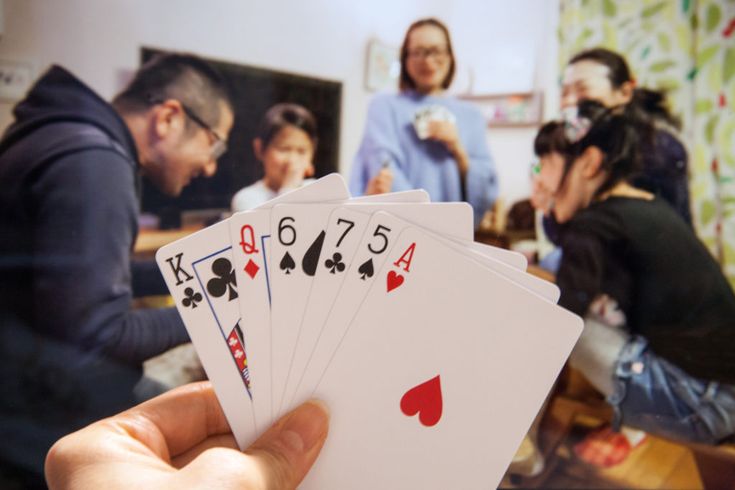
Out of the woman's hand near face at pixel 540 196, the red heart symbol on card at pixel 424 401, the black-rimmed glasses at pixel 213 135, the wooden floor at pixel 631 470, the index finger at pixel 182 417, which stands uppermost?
the black-rimmed glasses at pixel 213 135

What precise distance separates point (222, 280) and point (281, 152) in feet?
2.47

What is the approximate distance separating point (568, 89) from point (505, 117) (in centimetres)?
22

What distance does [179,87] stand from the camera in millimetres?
1226

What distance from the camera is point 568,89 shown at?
166 centimetres

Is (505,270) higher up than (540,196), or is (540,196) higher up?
(540,196)

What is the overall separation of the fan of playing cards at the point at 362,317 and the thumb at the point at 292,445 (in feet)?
0.08

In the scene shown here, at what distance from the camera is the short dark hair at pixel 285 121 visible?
4.54ft

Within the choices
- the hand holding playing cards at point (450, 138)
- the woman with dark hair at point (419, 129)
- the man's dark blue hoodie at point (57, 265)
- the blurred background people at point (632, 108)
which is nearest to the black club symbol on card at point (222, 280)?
the man's dark blue hoodie at point (57, 265)

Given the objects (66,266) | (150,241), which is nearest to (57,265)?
(66,266)

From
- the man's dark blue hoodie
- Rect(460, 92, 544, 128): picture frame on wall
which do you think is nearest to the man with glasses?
the man's dark blue hoodie

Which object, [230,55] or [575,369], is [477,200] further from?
[230,55]

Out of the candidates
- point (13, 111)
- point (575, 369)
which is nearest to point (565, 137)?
point (575, 369)

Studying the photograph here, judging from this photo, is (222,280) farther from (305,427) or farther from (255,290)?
(305,427)

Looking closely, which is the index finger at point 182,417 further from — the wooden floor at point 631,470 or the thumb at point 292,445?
the wooden floor at point 631,470
